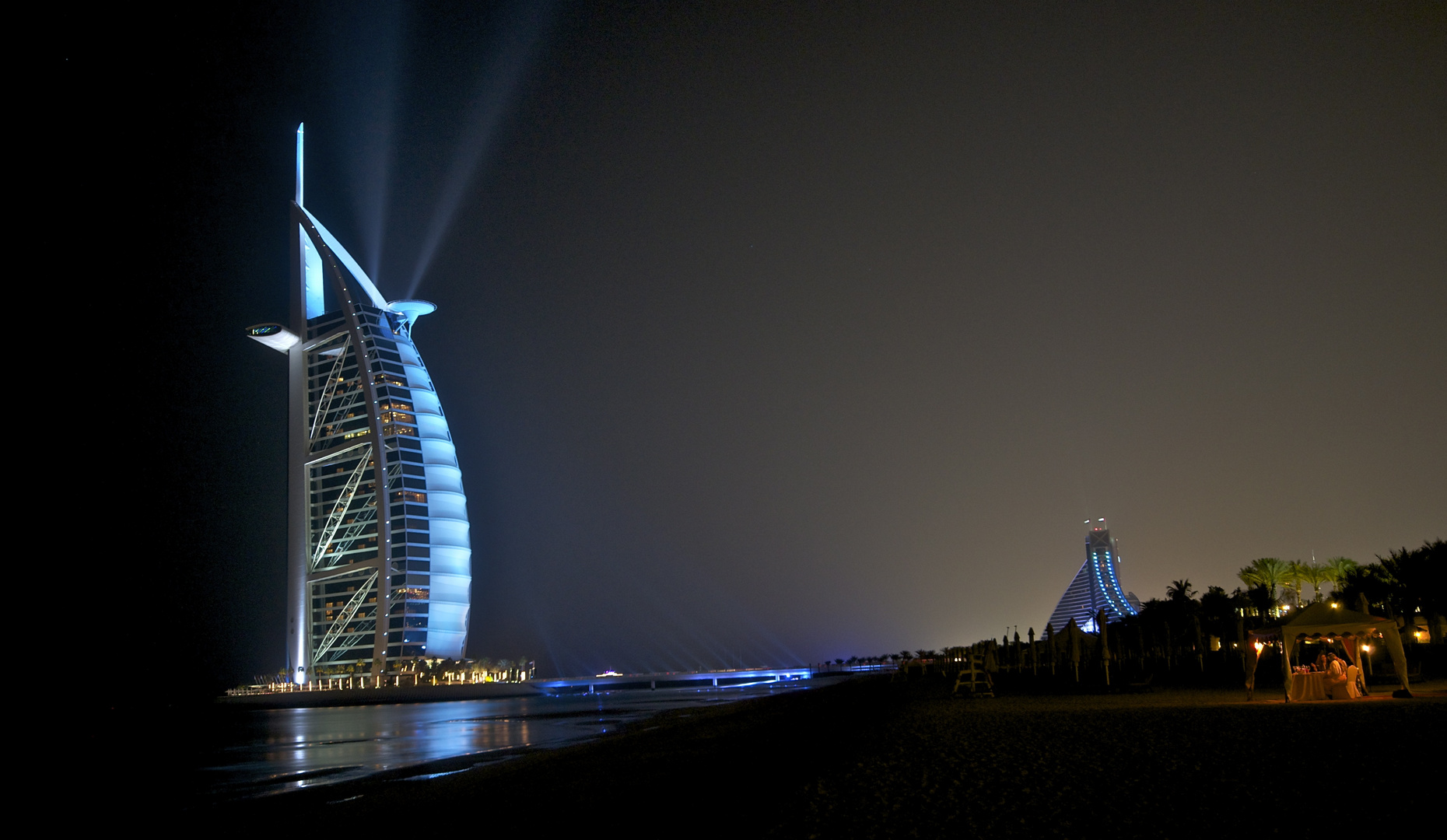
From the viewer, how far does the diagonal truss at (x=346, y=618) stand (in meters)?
88.2

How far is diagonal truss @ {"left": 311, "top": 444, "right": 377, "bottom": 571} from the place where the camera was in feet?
292

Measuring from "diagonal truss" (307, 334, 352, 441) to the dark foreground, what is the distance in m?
82.4

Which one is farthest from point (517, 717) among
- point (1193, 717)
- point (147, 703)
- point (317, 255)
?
point (317, 255)

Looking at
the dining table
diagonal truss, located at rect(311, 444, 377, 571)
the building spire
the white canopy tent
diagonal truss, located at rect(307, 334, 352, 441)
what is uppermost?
the building spire

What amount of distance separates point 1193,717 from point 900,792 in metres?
9.04

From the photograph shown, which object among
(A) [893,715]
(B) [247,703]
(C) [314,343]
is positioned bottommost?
(B) [247,703]

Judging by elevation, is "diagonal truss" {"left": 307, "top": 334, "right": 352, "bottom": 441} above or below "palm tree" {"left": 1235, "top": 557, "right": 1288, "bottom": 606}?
above

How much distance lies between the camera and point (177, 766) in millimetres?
22703

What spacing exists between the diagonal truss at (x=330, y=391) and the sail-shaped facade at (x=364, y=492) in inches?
4.6

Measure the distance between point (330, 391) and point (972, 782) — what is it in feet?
305

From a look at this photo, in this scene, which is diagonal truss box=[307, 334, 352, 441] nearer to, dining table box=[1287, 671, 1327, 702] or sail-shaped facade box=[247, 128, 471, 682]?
sail-shaped facade box=[247, 128, 471, 682]

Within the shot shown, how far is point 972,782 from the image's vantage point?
973 centimetres

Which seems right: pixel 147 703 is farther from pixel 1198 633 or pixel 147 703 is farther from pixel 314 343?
pixel 1198 633

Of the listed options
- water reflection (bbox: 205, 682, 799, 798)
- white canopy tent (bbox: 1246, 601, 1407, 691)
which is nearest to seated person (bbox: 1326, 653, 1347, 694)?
white canopy tent (bbox: 1246, 601, 1407, 691)
